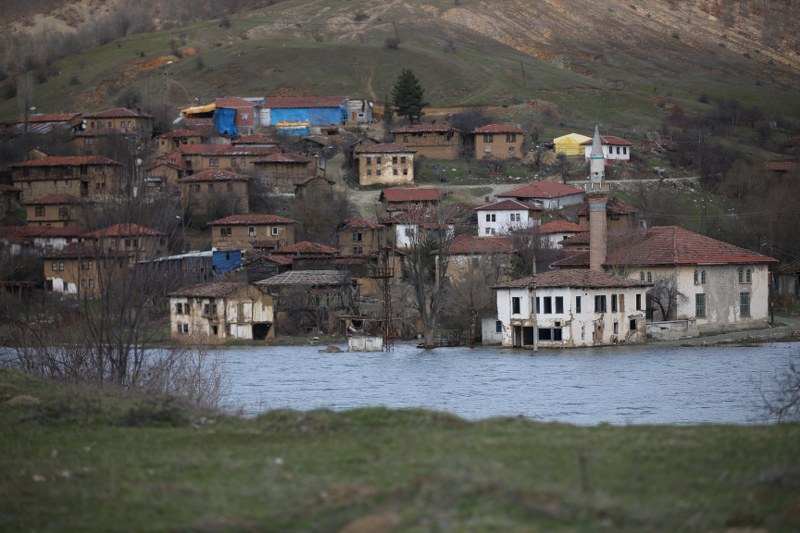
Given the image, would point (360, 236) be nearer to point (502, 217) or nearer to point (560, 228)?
point (502, 217)

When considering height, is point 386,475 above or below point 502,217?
below

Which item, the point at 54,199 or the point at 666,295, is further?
the point at 54,199

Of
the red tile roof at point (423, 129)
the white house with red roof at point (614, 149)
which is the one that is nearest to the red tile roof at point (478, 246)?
the white house with red roof at point (614, 149)

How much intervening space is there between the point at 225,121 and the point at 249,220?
34330 mm

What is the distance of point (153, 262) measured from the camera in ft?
93.2

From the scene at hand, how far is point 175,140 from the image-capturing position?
103 meters

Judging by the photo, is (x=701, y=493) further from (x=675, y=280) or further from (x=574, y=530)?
(x=675, y=280)

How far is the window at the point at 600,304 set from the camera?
55169 mm

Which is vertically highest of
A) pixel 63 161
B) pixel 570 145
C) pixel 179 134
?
pixel 179 134

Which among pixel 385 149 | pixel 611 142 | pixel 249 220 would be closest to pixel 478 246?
pixel 249 220

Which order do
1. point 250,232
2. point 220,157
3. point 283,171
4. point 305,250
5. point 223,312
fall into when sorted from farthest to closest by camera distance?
point 220,157 → point 283,171 → point 250,232 → point 305,250 → point 223,312

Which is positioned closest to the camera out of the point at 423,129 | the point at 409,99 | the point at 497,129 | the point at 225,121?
the point at 423,129

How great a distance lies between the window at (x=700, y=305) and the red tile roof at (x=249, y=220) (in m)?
28.7

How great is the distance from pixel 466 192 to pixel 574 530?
262 feet
